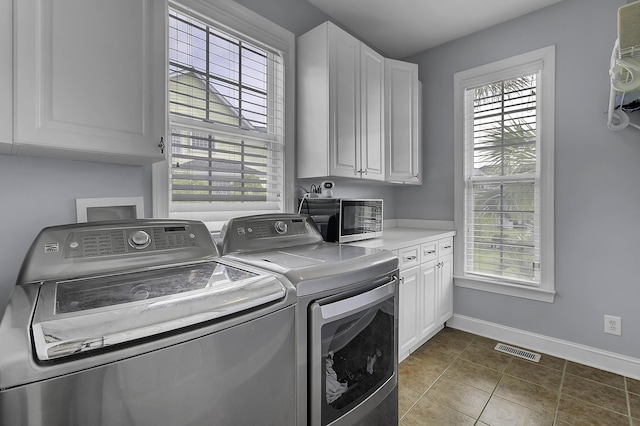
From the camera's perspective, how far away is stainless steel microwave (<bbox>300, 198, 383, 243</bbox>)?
6.89ft

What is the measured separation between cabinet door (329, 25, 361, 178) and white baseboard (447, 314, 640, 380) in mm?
1849

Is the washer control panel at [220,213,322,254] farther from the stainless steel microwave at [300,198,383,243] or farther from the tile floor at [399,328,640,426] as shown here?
the tile floor at [399,328,640,426]

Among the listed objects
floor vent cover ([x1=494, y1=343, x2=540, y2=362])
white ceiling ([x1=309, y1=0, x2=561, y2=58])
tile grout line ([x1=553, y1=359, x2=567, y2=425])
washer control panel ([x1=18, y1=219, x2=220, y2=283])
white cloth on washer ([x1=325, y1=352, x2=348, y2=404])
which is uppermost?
white ceiling ([x1=309, y1=0, x2=561, y2=58])

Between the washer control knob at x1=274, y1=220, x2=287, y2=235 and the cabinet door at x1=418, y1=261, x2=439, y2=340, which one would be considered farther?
the cabinet door at x1=418, y1=261, x2=439, y2=340

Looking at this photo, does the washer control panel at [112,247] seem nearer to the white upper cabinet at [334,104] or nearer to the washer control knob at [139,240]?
the washer control knob at [139,240]

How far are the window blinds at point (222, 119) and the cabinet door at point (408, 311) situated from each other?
3.55 feet

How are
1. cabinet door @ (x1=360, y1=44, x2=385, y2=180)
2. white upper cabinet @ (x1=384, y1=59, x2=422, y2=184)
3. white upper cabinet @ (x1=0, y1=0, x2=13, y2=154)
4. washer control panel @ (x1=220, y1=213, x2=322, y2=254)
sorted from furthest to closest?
1. white upper cabinet @ (x1=384, y1=59, x2=422, y2=184)
2. cabinet door @ (x1=360, y1=44, x2=385, y2=180)
3. washer control panel @ (x1=220, y1=213, x2=322, y2=254)
4. white upper cabinet @ (x1=0, y1=0, x2=13, y2=154)

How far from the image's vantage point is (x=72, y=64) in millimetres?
1067

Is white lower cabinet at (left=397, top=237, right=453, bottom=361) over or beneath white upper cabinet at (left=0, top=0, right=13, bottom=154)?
beneath

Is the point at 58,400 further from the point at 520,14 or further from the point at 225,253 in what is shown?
the point at 520,14

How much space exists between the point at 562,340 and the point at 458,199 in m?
1.40

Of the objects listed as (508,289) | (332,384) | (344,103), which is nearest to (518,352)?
(508,289)

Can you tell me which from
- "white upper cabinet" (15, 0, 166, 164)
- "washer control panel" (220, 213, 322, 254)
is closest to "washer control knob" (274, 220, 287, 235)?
"washer control panel" (220, 213, 322, 254)

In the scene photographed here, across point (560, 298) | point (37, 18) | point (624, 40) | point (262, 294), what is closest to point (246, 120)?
point (37, 18)
